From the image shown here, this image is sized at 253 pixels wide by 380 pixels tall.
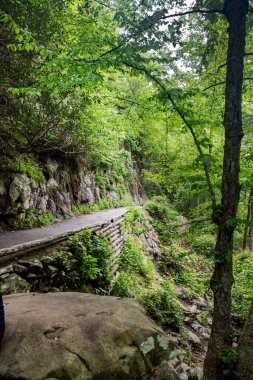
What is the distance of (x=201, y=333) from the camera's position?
8.70m

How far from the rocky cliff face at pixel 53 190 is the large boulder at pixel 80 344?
5.36 meters

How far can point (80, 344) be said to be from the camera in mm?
2797

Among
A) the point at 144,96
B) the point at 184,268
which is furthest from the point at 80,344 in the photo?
the point at 184,268

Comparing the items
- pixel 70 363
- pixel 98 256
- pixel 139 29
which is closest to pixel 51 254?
pixel 98 256

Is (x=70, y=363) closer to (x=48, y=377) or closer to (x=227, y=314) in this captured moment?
(x=48, y=377)

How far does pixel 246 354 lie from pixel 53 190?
9.45 m

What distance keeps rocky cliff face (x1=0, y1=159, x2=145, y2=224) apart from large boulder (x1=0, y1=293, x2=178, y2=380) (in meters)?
5.36

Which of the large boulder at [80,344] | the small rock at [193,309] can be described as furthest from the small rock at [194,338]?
the large boulder at [80,344]

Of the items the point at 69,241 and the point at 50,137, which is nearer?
the point at 69,241

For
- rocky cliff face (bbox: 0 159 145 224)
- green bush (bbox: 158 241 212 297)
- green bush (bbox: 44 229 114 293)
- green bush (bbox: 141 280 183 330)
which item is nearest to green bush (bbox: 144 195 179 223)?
rocky cliff face (bbox: 0 159 145 224)

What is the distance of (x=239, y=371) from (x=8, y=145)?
334 inches

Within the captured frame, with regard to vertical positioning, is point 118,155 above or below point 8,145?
above

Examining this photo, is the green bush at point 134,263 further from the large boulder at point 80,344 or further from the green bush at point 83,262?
the large boulder at point 80,344

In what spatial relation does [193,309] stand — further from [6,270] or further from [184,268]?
[6,270]
